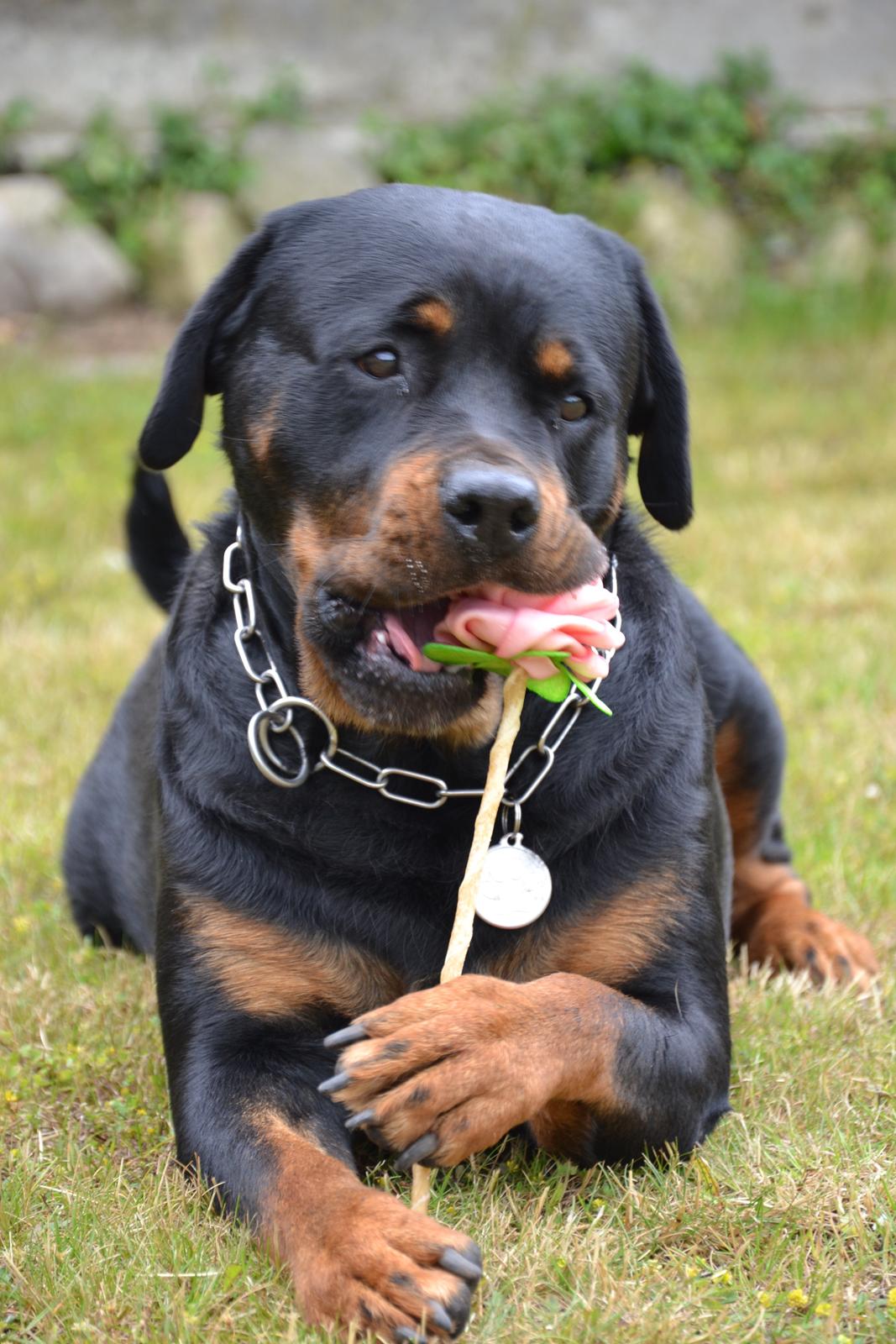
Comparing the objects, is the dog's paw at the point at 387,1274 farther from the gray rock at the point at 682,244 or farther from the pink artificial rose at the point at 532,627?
the gray rock at the point at 682,244

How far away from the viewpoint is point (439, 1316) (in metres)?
1.99

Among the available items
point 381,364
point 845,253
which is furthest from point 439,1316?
point 845,253

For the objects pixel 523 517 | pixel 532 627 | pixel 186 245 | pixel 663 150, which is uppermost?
pixel 523 517

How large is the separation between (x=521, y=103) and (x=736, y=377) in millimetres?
2274

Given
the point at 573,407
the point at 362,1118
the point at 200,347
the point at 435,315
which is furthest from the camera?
the point at 200,347

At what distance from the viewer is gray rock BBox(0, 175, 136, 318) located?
9273mm

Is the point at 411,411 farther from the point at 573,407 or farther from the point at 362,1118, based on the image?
the point at 362,1118

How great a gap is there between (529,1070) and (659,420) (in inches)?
52.2

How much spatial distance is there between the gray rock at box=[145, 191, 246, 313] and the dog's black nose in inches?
295

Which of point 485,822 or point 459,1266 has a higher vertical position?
point 485,822

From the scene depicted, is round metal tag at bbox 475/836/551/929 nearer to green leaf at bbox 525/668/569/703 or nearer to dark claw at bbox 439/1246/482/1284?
green leaf at bbox 525/668/569/703

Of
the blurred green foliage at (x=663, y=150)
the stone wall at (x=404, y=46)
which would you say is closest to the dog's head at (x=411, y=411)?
the blurred green foliage at (x=663, y=150)

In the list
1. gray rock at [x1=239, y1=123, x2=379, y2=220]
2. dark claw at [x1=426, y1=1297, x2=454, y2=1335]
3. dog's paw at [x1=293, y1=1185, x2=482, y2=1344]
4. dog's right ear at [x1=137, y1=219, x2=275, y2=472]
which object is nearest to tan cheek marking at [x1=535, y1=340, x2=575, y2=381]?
dog's right ear at [x1=137, y1=219, x2=275, y2=472]

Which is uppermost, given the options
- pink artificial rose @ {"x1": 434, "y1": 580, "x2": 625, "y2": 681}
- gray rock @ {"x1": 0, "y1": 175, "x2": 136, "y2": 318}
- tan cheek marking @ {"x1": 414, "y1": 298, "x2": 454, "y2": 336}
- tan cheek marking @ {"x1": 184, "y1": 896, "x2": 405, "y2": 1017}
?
tan cheek marking @ {"x1": 414, "y1": 298, "x2": 454, "y2": 336}
